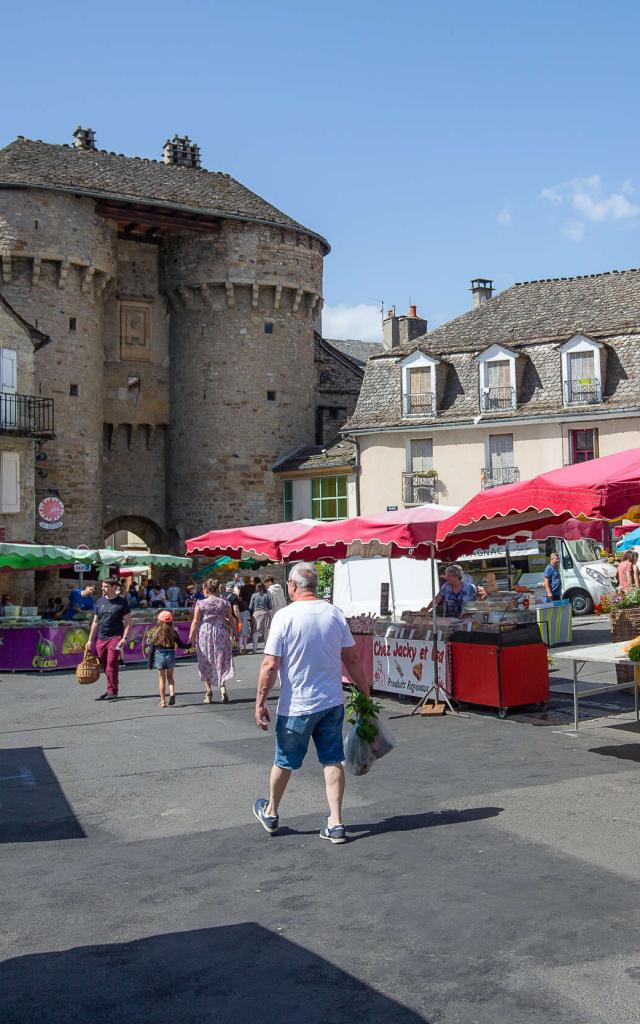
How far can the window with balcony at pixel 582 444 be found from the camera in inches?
1314

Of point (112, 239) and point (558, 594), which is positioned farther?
point (112, 239)

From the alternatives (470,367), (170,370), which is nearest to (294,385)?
(170,370)

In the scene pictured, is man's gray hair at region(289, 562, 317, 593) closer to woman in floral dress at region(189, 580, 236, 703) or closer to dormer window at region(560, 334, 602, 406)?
woman in floral dress at region(189, 580, 236, 703)

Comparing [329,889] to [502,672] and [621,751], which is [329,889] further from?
[502,672]

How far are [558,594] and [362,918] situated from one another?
65.8 feet

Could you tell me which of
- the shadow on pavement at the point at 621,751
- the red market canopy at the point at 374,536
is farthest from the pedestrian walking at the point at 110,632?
the shadow on pavement at the point at 621,751

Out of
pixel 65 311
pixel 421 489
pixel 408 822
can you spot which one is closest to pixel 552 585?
pixel 421 489

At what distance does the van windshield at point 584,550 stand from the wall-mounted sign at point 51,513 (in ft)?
53.5

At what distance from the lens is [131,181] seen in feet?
Answer: 126

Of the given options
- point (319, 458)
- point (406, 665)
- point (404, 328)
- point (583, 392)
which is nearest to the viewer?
point (406, 665)

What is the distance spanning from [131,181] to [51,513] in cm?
1234

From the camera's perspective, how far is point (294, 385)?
1604 inches

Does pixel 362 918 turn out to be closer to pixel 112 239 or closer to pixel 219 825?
pixel 219 825

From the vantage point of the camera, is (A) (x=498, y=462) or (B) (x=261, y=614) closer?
(B) (x=261, y=614)
